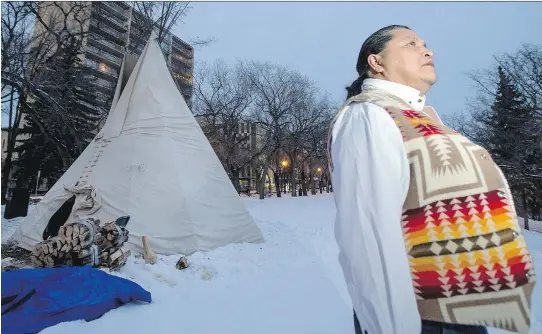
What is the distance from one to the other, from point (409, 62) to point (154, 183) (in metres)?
5.74

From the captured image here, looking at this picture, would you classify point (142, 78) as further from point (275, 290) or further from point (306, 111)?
point (306, 111)

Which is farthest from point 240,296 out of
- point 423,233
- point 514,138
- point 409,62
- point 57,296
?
point 514,138

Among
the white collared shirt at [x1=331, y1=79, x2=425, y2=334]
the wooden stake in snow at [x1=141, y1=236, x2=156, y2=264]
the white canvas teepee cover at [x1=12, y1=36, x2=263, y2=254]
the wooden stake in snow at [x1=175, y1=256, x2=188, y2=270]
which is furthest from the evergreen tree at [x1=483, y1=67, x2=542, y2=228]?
the white collared shirt at [x1=331, y1=79, x2=425, y2=334]

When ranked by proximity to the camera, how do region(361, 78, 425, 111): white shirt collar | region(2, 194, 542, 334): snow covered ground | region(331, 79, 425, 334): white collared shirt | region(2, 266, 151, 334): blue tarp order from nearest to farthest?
1. region(331, 79, 425, 334): white collared shirt
2. region(361, 78, 425, 111): white shirt collar
3. region(2, 266, 151, 334): blue tarp
4. region(2, 194, 542, 334): snow covered ground

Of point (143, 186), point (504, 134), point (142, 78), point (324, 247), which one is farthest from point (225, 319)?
point (504, 134)

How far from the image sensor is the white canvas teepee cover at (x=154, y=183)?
5914 millimetres

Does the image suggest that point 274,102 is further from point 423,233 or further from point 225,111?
point 423,233

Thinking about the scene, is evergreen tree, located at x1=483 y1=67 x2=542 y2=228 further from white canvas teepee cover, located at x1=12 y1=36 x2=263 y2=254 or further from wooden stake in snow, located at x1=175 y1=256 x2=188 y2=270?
wooden stake in snow, located at x1=175 y1=256 x2=188 y2=270

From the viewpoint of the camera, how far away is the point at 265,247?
21.1 feet

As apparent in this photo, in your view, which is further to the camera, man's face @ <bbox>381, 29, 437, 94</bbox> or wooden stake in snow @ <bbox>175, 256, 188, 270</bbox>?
wooden stake in snow @ <bbox>175, 256, 188, 270</bbox>

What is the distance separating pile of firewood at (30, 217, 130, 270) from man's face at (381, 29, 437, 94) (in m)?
4.51

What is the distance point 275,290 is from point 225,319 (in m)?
1.05

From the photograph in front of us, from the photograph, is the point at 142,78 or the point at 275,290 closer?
the point at 275,290

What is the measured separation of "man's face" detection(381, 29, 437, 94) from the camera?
4.60ft
